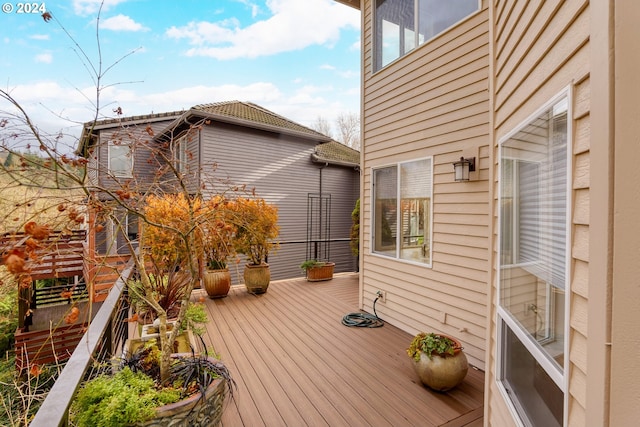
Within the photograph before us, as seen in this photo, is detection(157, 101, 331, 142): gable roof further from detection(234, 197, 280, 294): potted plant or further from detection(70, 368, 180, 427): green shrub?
detection(70, 368, 180, 427): green shrub

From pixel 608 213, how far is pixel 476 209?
2618 mm

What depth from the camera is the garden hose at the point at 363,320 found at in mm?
4353

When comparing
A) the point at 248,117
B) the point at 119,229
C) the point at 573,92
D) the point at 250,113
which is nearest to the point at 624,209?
the point at 573,92

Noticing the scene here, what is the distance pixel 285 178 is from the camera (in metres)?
10.4

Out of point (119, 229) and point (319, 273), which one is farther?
point (319, 273)

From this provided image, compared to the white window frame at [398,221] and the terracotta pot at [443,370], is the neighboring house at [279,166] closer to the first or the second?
the white window frame at [398,221]

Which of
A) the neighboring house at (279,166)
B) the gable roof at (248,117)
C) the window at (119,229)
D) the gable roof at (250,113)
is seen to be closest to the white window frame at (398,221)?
the window at (119,229)

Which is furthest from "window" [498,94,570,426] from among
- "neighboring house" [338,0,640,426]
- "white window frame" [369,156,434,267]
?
"white window frame" [369,156,434,267]

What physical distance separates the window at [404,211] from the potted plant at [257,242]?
7.68ft

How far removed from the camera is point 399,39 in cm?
430

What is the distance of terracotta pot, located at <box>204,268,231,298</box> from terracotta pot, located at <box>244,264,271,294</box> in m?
0.41

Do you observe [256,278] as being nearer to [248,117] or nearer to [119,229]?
[119,229]

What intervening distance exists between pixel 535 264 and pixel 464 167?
1979 millimetres

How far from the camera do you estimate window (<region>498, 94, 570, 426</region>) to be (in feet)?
3.80
